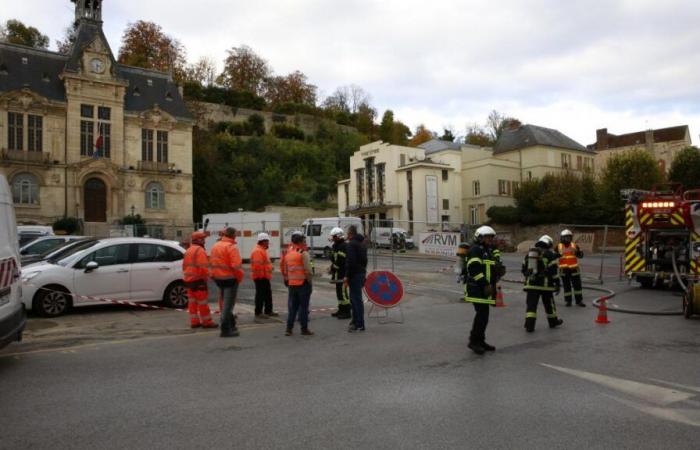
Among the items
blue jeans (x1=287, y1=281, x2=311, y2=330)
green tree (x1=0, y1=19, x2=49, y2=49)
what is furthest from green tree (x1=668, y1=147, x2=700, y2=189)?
green tree (x1=0, y1=19, x2=49, y2=49)

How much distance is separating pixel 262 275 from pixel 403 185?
143ft

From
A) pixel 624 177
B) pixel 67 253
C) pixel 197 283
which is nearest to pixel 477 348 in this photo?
pixel 197 283

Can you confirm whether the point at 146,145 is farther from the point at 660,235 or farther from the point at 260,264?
the point at 660,235

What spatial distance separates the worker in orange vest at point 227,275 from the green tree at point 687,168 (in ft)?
147

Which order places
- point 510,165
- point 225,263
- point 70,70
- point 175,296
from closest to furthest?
point 225,263 → point 175,296 → point 70,70 → point 510,165

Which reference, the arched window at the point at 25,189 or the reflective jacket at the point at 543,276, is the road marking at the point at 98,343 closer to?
the reflective jacket at the point at 543,276

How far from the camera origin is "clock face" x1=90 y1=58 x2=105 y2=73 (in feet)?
145

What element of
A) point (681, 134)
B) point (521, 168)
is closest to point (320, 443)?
point (521, 168)

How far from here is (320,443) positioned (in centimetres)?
447

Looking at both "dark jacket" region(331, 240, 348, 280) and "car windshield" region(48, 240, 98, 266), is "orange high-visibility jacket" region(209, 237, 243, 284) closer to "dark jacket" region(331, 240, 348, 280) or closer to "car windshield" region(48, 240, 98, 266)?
"dark jacket" region(331, 240, 348, 280)

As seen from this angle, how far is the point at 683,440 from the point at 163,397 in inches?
195

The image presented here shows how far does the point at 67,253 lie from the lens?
1201 cm

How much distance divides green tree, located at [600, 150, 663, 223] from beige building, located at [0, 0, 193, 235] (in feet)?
118

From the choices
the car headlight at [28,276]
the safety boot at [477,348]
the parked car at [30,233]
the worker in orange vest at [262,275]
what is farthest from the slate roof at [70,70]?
the safety boot at [477,348]
